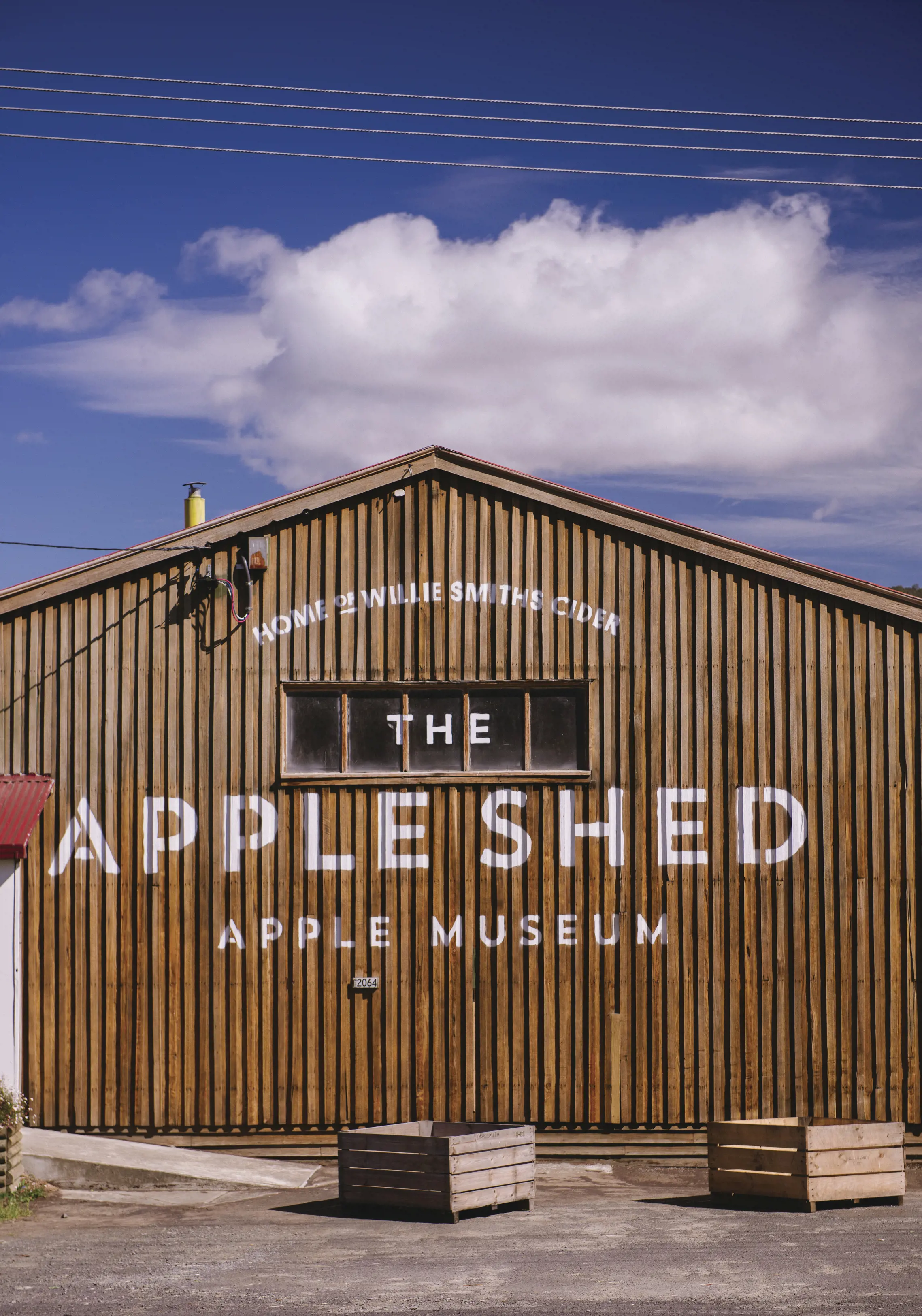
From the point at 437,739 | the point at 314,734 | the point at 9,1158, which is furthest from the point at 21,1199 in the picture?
the point at 437,739

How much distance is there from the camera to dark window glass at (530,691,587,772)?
48.4 ft

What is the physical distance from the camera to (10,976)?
14.2 m

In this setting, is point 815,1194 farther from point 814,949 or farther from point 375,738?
point 375,738

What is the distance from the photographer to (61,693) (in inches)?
578

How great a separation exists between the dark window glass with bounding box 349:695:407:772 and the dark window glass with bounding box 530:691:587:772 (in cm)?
151

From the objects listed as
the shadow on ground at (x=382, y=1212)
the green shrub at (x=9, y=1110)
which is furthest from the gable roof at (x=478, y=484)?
the shadow on ground at (x=382, y=1212)

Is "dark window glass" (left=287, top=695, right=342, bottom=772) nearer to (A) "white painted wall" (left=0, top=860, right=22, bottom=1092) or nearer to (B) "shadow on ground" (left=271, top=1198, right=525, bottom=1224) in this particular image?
(A) "white painted wall" (left=0, top=860, right=22, bottom=1092)

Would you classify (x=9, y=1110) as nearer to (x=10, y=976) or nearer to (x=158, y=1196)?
(x=158, y=1196)

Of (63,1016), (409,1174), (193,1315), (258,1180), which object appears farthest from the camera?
(63,1016)

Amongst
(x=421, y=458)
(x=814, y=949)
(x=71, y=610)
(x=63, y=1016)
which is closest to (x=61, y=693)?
(x=71, y=610)

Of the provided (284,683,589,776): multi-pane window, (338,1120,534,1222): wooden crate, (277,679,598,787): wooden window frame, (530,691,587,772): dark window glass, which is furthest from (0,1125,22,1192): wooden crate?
(530,691,587,772): dark window glass

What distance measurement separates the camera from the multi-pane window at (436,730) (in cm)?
1473

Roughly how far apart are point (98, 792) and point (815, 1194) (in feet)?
27.8

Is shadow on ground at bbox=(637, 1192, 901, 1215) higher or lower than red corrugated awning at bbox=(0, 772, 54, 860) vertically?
lower
